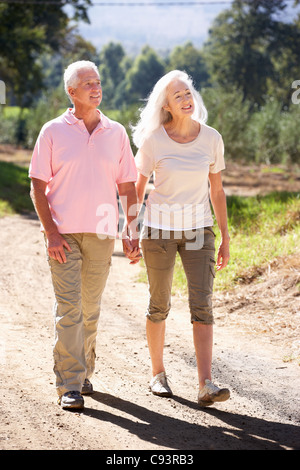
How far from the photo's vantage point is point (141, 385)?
202 inches

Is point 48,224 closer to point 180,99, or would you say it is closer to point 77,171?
point 77,171

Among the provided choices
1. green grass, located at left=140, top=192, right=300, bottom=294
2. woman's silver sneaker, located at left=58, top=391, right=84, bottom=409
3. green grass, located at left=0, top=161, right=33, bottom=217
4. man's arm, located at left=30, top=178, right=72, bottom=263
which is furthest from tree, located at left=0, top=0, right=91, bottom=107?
woman's silver sneaker, located at left=58, top=391, right=84, bottom=409

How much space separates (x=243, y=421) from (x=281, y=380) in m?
1.05

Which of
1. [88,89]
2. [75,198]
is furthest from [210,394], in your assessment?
[88,89]

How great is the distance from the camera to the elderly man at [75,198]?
4.46 meters

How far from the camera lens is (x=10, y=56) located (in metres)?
28.8

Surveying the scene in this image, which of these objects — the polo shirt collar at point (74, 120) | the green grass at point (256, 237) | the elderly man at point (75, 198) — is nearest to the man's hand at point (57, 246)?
the elderly man at point (75, 198)

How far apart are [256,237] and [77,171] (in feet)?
18.9

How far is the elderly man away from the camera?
4.46m

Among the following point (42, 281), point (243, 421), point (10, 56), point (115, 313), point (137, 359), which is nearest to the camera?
point (243, 421)

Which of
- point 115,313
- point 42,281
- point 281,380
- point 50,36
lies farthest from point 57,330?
point 50,36

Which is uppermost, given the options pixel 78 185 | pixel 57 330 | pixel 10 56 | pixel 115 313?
pixel 10 56

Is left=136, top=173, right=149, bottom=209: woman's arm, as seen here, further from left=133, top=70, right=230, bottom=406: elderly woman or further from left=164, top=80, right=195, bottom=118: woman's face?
left=164, top=80, right=195, bottom=118: woman's face
